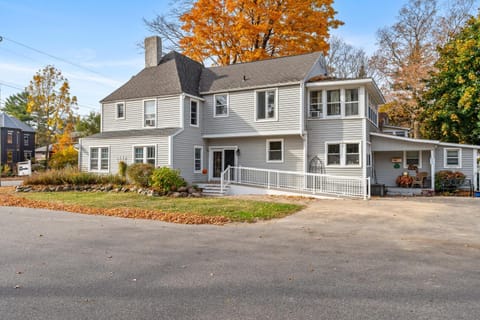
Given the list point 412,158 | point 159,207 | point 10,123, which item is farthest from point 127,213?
point 10,123

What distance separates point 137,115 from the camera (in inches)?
791

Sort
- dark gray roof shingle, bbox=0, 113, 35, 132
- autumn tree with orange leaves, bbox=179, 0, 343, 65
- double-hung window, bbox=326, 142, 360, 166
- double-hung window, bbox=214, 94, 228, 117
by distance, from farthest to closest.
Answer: dark gray roof shingle, bbox=0, 113, 35, 132
autumn tree with orange leaves, bbox=179, 0, 343, 65
double-hung window, bbox=214, 94, 228, 117
double-hung window, bbox=326, 142, 360, 166

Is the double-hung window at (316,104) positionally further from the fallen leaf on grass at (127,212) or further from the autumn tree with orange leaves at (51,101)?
Answer: the autumn tree with orange leaves at (51,101)

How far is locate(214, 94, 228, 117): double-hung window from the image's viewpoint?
766 inches

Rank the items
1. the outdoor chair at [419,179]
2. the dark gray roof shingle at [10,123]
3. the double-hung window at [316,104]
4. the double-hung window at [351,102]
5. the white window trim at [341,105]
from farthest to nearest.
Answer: the dark gray roof shingle at [10,123], the outdoor chair at [419,179], the double-hung window at [316,104], the double-hung window at [351,102], the white window trim at [341,105]

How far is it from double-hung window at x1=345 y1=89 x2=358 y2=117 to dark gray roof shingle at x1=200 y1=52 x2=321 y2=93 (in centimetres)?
249

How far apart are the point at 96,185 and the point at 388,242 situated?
1455 centimetres

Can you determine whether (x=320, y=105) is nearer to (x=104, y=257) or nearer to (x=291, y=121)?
(x=291, y=121)

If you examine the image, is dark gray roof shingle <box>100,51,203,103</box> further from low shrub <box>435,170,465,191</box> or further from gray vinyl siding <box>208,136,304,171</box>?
low shrub <box>435,170,465,191</box>

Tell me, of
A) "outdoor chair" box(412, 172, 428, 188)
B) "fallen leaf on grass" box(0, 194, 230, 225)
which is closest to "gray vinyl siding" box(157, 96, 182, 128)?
"fallen leaf on grass" box(0, 194, 230, 225)

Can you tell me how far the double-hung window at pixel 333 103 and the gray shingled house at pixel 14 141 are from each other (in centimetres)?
3977

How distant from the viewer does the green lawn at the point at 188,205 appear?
34.0ft

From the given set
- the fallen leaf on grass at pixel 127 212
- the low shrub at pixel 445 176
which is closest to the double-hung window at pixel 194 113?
the fallen leaf on grass at pixel 127 212

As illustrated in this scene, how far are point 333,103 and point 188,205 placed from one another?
32.8ft
